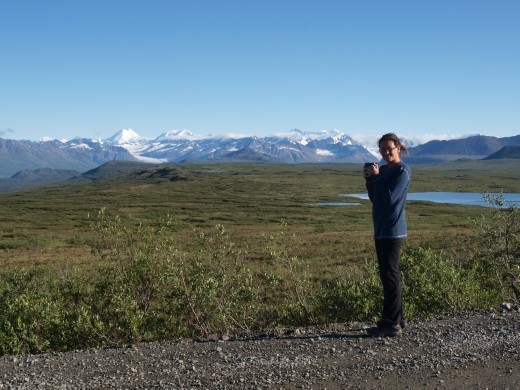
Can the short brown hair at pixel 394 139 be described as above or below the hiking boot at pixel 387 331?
above

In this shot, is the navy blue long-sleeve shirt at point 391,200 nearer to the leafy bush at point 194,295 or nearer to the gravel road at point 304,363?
the gravel road at point 304,363

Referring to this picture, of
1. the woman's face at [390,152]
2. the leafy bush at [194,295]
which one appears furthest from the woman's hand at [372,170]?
the leafy bush at [194,295]

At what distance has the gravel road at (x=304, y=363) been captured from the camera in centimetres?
636

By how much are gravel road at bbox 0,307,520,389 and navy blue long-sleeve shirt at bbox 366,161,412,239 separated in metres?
1.66

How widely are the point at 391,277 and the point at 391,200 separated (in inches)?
49.4

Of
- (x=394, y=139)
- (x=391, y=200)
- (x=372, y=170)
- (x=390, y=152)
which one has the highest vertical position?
(x=394, y=139)

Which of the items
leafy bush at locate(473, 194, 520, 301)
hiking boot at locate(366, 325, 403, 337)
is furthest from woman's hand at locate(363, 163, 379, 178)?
leafy bush at locate(473, 194, 520, 301)

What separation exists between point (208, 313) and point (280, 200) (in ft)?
383

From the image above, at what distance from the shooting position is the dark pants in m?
8.20

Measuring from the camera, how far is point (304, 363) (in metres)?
6.96

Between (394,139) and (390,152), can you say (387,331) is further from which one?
(394,139)

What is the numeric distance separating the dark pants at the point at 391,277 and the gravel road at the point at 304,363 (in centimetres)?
37

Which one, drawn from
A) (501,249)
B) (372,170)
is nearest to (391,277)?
(372,170)

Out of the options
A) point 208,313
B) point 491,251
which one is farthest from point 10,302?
point 491,251
